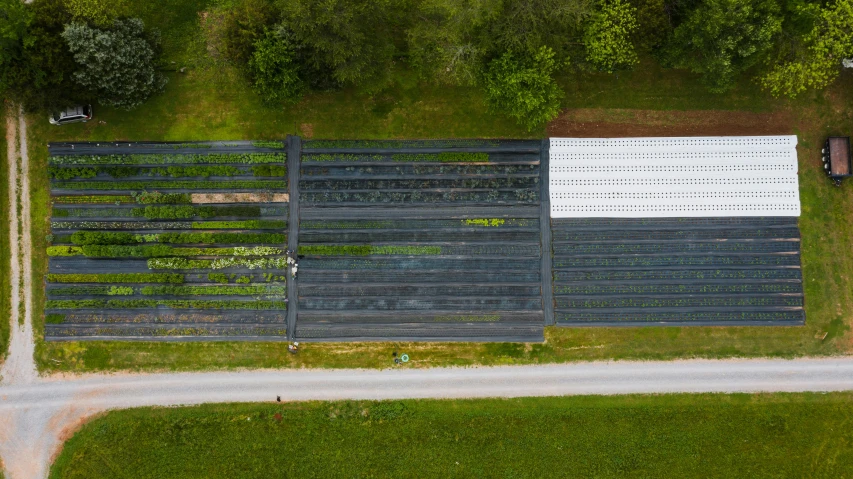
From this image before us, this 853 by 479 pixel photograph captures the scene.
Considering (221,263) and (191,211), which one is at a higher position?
(191,211)

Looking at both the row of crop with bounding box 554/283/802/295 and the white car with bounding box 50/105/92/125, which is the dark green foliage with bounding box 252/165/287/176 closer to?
the white car with bounding box 50/105/92/125

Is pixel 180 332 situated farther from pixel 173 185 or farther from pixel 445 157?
pixel 445 157

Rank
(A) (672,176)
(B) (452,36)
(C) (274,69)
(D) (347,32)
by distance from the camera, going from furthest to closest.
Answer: (A) (672,176) → (C) (274,69) → (B) (452,36) → (D) (347,32)

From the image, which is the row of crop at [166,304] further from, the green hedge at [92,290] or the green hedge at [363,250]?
the green hedge at [363,250]

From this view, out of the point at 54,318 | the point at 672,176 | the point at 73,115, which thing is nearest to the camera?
the point at 73,115

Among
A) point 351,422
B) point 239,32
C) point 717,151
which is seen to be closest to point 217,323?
point 351,422

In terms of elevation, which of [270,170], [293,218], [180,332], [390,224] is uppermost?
[270,170]

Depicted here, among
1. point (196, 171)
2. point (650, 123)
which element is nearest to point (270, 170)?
point (196, 171)
